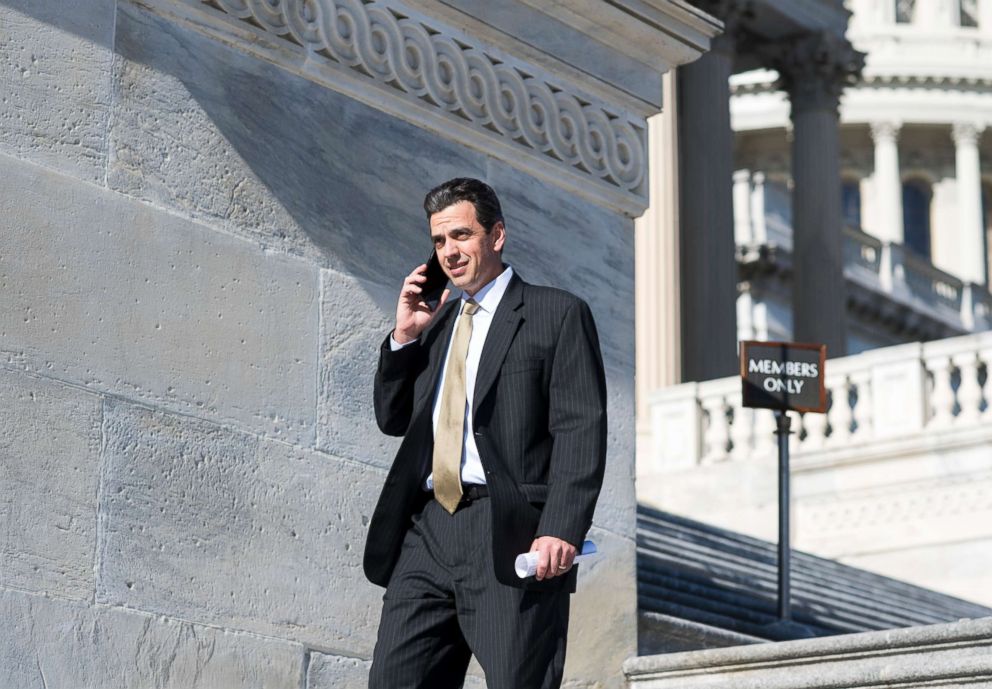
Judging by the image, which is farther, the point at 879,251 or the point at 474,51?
the point at 879,251

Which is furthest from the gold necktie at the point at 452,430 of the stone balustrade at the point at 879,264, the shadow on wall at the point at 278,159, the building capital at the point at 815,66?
the stone balustrade at the point at 879,264

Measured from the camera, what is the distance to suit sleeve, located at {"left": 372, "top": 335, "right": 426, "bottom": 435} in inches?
240

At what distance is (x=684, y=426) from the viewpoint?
23031mm

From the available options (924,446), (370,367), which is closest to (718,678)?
(370,367)

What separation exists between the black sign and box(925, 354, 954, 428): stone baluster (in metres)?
9.36

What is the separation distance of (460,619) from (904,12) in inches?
2946

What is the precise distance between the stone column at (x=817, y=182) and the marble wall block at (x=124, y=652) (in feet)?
93.5

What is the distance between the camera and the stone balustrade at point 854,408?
2147 cm

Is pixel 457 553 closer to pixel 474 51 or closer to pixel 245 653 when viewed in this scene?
pixel 245 653

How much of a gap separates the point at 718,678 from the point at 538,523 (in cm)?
227

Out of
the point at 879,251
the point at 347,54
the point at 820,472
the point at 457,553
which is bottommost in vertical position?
the point at 457,553

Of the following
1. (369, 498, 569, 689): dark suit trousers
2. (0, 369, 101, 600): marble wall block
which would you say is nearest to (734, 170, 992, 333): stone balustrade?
(0, 369, 101, 600): marble wall block

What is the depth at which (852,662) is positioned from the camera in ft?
24.0

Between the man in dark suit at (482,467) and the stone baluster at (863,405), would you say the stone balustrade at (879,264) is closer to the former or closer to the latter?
the stone baluster at (863,405)
